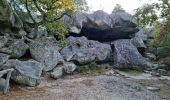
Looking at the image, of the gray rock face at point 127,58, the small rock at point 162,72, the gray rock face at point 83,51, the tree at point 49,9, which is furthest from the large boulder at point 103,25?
the small rock at point 162,72

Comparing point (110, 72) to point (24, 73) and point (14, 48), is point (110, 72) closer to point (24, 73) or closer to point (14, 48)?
point (14, 48)

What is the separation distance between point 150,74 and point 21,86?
10.1 metres

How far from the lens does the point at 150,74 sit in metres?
18.1

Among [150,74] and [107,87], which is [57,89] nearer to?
[107,87]

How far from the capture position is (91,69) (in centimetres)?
1828

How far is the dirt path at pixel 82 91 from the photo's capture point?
35.1 feet

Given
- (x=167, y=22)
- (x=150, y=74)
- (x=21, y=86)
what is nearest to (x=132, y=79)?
(x=150, y=74)

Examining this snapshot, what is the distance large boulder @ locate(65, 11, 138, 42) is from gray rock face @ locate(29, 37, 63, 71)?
3.80 metres

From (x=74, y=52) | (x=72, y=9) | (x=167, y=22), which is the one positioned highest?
(x=72, y=9)

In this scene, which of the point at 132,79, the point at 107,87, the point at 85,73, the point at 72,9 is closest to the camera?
the point at 107,87

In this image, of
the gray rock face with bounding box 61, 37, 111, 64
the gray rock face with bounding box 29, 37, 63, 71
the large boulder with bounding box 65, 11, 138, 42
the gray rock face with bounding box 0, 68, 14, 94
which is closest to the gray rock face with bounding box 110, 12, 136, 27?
the large boulder with bounding box 65, 11, 138, 42

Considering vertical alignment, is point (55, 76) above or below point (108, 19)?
below

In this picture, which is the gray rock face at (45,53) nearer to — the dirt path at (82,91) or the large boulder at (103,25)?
the dirt path at (82,91)

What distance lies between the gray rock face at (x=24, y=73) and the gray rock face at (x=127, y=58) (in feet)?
26.8
